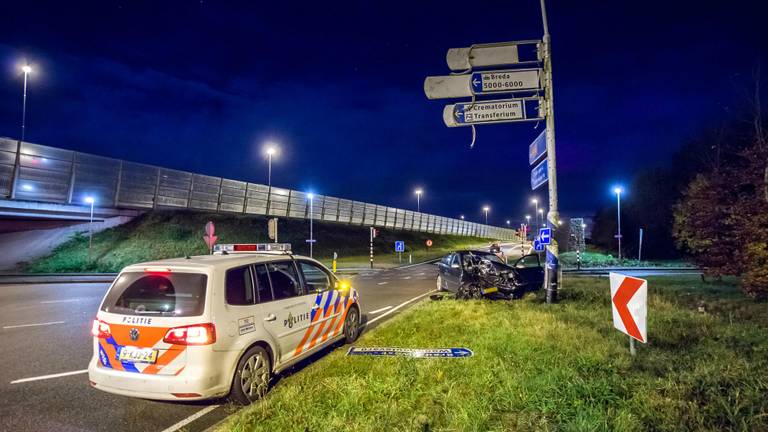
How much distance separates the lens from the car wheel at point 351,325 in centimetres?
713

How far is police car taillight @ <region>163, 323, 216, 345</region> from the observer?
416 centimetres

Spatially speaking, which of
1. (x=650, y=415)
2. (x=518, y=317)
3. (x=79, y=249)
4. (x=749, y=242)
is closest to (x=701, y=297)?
(x=749, y=242)

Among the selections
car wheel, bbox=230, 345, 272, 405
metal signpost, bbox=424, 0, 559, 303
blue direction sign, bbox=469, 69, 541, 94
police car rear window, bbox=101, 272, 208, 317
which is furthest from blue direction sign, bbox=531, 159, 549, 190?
police car rear window, bbox=101, 272, 208, 317

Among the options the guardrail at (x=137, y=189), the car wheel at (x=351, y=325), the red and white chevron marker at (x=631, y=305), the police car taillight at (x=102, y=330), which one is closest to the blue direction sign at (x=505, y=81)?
the red and white chevron marker at (x=631, y=305)

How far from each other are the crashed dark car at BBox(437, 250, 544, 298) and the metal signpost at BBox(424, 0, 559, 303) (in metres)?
1.73

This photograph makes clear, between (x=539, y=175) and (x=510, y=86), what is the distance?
7.90ft

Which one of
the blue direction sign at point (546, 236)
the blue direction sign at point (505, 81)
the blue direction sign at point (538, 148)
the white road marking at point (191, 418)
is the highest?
the blue direction sign at point (505, 81)

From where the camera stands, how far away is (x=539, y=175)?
10.6 metres

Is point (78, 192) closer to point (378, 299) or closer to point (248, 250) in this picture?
point (378, 299)

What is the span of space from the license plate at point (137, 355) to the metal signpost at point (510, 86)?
7.98 meters

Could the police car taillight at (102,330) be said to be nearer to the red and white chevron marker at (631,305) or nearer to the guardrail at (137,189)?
the red and white chevron marker at (631,305)

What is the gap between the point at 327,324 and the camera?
646cm

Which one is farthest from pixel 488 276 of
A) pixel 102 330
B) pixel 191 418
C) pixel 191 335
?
pixel 102 330

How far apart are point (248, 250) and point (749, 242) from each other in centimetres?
1181
